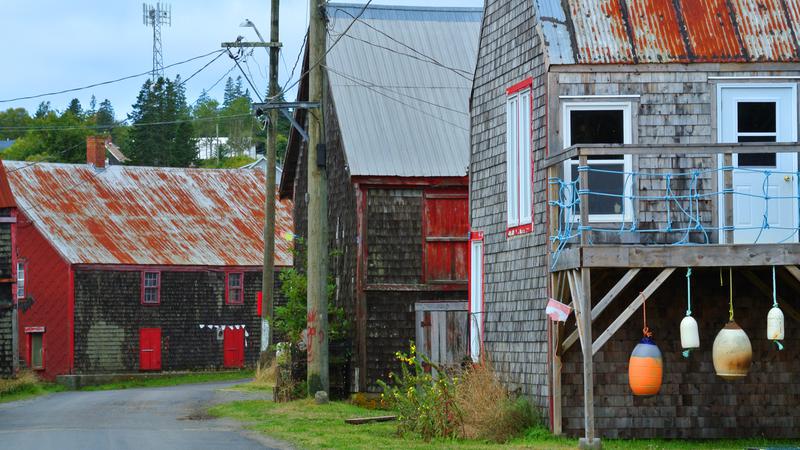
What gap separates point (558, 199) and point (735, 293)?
3064 mm

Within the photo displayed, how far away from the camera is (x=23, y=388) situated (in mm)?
39469

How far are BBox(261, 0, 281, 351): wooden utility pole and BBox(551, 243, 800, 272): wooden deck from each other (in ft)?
60.5

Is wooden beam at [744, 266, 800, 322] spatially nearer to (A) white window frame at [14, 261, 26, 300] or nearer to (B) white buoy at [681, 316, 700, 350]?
(B) white buoy at [681, 316, 700, 350]

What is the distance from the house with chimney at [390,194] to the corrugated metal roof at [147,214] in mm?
16839

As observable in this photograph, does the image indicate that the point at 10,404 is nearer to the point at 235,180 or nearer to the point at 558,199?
the point at 558,199

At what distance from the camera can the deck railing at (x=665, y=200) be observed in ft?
61.6

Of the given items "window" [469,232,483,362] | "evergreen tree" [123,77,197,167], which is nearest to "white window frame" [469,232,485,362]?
"window" [469,232,483,362]

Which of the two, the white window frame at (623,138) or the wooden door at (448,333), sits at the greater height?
the white window frame at (623,138)

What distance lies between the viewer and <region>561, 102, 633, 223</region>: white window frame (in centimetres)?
1909

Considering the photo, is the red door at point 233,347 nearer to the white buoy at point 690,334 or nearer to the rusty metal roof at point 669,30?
the rusty metal roof at point 669,30

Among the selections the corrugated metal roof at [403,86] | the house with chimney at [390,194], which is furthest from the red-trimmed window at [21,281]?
the corrugated metal roof at [403,86]

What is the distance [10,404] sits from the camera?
109 ft

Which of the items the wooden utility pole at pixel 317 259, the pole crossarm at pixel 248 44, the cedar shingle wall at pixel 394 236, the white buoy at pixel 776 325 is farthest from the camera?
the pole crossarm at pixel 248 44

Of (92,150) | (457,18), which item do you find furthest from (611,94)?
(92,150)
